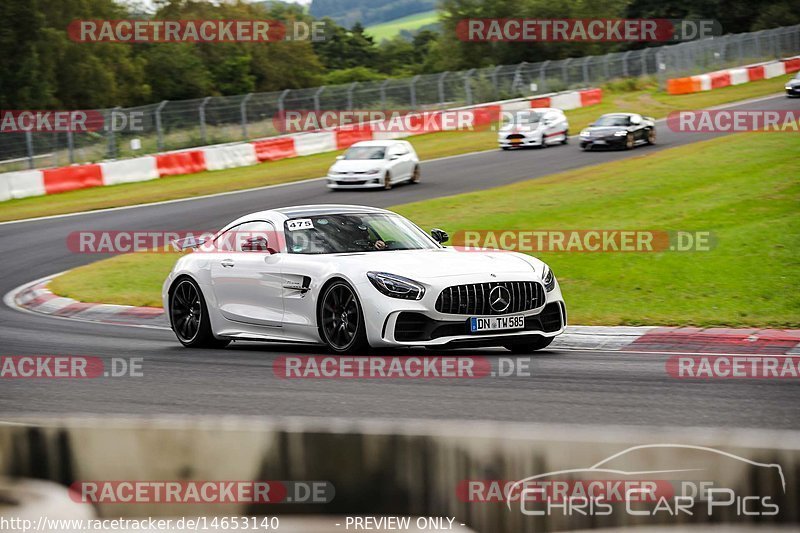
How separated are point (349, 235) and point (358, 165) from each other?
17.8 metres

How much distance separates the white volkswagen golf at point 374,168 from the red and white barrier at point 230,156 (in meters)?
7.64

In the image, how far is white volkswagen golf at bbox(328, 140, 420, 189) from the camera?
1120 inches

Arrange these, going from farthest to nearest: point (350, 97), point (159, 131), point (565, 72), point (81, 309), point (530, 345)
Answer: point (565, 72) → point (350, 97) → point (159, 131) → point (81, 309) → point (530, 345)

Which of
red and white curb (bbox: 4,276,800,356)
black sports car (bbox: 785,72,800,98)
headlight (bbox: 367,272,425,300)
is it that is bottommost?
red and white curb (bbox: 4,276,800,356)

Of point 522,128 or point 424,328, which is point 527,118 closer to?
point 522,128

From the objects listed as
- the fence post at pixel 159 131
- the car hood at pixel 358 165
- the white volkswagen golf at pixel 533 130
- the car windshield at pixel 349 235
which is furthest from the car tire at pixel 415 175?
the car windshield at pixel 349 235

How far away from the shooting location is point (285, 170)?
1373 inches

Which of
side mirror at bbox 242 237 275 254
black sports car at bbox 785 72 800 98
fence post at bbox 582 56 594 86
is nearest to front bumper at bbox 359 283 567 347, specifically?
side mirror at bbox 242 237 275 254

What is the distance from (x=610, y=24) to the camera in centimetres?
8006

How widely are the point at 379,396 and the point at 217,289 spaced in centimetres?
367

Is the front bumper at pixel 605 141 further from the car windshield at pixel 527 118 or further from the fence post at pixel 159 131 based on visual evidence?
the fence post at pixel 159 131

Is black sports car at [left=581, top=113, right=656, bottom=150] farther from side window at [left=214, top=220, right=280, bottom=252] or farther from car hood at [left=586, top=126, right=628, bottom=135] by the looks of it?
side window at [left=214, top=220, right=280, bottom=252]

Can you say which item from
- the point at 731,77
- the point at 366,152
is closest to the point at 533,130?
the point at 366,152

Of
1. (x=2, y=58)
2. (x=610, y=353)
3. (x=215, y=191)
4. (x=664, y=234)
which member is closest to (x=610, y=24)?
(x=2, y=58)
